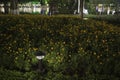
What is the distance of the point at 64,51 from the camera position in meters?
9.65

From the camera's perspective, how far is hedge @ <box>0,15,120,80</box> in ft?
30.0

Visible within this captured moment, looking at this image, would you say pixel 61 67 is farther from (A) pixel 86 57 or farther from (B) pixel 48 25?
(B) pixel 48 25

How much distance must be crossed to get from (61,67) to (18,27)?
290 centimetres

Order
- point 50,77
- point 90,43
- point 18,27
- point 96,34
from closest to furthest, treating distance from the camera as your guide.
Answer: point 50,77 < point 90,43 < point 96,34 < point 18,27

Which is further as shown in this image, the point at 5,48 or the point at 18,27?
the point at 18,27

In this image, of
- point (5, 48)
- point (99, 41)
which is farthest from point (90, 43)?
point (5, 48)

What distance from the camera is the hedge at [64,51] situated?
913 cm

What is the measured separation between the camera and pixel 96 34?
427 inches

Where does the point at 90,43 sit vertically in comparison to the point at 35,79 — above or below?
above

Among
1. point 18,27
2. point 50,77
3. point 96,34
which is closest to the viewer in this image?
point 50,77

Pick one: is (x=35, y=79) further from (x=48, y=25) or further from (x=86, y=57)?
(x=48, y=25)

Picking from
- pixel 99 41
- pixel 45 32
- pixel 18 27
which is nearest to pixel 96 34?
pixel 99 41

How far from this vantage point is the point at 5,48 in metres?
A: 10.1

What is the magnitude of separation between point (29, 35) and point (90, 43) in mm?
1986
